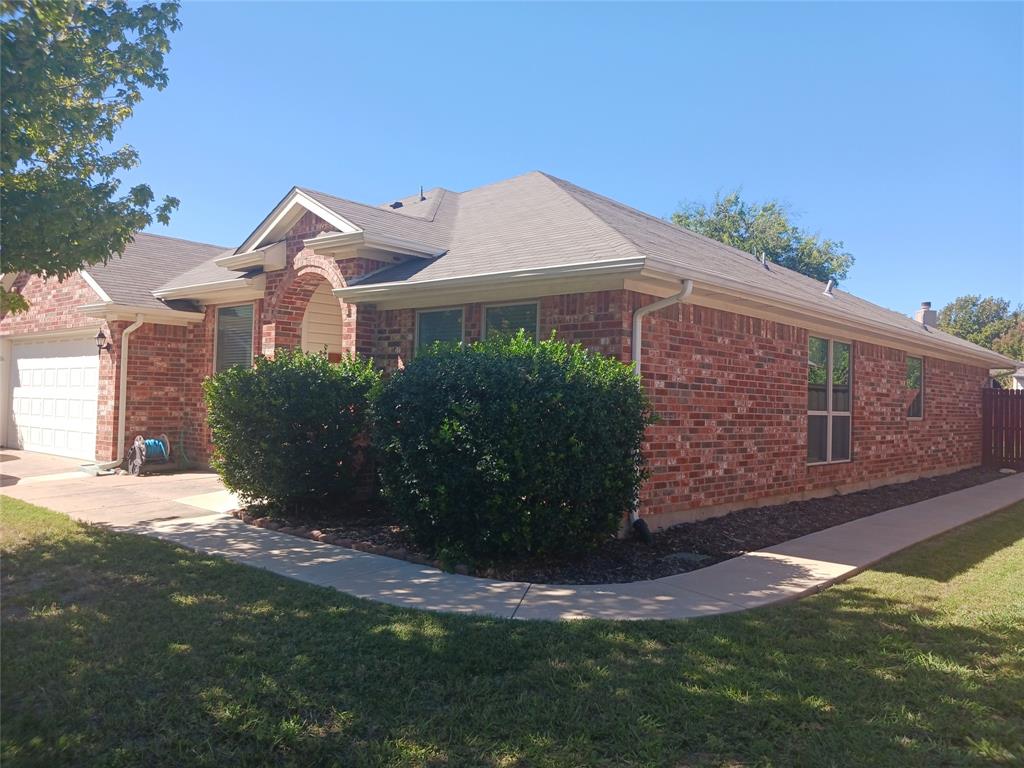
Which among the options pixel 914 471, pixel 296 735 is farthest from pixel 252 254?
pixel 914 471

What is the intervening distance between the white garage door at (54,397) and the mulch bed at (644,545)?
7.21 m

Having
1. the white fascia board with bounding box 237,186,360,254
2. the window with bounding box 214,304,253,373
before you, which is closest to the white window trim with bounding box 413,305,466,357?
the white fascia board with bounding box 237,186,360,254

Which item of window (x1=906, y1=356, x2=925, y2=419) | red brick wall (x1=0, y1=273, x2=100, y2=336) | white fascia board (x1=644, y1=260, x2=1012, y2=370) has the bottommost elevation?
window (x1=906, y1=356, x2=925, y2=419)

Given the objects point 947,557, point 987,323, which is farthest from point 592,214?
point 987,323

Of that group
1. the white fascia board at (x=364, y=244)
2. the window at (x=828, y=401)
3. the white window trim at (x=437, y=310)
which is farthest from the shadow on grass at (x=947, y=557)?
the white fascia board at (x=364, y=244)

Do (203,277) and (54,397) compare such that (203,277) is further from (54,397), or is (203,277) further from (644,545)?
(644,545)

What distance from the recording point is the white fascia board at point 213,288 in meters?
11.6

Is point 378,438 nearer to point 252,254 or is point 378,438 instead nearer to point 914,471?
point 252,254

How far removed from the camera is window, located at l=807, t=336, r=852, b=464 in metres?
11.0

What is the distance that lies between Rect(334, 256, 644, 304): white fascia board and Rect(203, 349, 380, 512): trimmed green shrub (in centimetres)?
104

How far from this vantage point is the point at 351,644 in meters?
4.49

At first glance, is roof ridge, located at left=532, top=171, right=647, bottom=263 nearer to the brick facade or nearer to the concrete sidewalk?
the brick facade

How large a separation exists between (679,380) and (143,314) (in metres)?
9.50

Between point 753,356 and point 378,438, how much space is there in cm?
516
